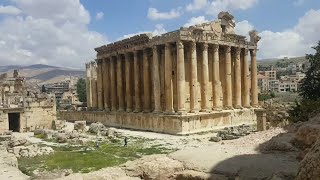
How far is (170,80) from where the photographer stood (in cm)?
3553

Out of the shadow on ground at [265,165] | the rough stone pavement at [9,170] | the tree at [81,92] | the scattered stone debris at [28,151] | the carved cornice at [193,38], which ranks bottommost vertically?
the scattered stone debris at [28,151]

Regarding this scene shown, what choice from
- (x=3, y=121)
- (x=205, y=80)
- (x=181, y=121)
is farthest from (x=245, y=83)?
(x=3, y=121)

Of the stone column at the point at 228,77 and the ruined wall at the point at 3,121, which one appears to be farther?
the ruined wall at the point at 3,121

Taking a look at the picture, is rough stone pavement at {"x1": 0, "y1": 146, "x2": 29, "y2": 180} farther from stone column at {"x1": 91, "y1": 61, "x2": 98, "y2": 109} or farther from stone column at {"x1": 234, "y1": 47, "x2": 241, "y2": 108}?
stone column at {"x1": 91, "y1": 61, "x2": 98, "y2": 109}

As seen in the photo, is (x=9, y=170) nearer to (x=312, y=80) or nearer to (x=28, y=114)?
(x=312, y=80)

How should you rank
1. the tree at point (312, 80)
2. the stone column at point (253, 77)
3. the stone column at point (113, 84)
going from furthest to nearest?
1. the stone column at point (113, 84)
2. the stone column at point (253, 77)
3. the tree at point (312, 80)

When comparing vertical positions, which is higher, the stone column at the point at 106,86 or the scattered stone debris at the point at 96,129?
the stone column at the point at 106,86

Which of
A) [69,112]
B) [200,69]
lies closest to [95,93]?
[69,112]

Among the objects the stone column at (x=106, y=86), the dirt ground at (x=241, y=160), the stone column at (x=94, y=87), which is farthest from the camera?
the stone column at (x=94, y=87)

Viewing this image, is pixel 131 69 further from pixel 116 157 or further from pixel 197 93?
pixel 116 157

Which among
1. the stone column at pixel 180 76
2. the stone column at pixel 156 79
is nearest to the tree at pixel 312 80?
the stone column at pixel 180 76

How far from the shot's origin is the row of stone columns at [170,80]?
3475 centimetres

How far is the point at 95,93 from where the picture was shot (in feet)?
169

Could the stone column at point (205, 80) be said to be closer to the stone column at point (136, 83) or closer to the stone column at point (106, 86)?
the stone column at point (136, 83)
